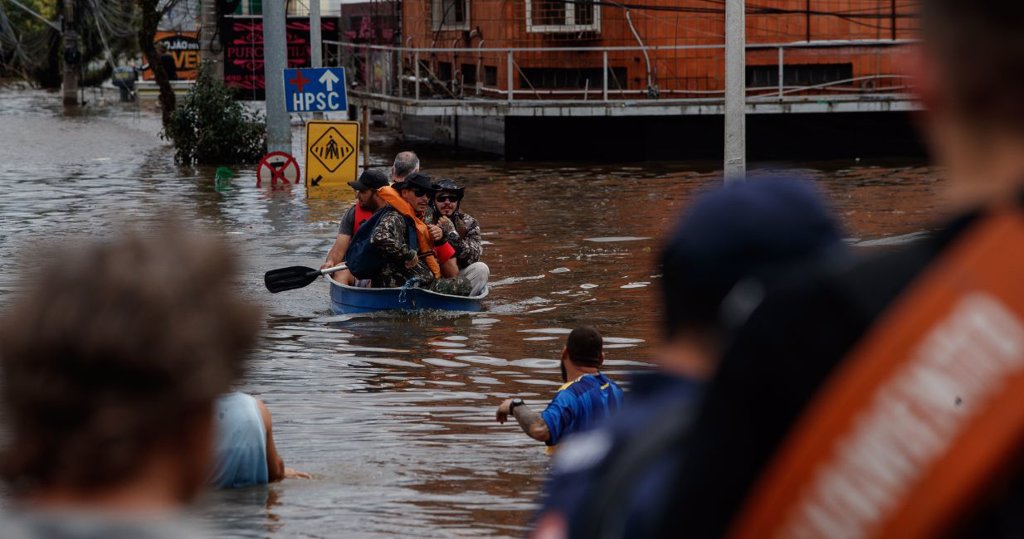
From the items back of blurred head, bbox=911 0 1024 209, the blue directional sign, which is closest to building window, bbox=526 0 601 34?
the blue directional sign

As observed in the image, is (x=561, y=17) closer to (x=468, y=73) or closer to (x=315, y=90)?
(x=468, y=73)

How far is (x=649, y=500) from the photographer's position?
6.17 feet

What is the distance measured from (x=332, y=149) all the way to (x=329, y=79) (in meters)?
1.21

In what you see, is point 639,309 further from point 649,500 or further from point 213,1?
point 213,1

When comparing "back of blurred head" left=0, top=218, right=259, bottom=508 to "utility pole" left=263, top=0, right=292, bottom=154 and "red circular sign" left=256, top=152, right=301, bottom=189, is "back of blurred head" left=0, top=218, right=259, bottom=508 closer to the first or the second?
"utility pole" left=263, top=0, right=292, bottom=154

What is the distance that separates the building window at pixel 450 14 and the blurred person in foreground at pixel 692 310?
32.8 meters

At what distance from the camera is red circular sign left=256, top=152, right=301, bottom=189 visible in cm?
2609

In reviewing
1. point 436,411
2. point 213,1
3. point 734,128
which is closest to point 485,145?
point 213,1

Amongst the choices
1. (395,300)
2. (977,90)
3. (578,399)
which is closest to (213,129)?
(395,300)

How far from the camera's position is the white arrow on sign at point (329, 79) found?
24047 mm

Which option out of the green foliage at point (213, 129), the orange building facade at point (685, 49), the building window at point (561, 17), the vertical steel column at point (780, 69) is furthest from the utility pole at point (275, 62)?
the vertical steel column at point (780, 69)

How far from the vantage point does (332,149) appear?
24828 mm

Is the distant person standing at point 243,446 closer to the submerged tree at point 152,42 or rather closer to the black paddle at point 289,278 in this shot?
the black paddle at point 289,278

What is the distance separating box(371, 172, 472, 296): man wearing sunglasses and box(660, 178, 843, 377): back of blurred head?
11.5m
